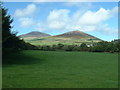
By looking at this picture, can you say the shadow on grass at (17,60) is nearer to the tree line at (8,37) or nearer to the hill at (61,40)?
the tree line at (8,37)

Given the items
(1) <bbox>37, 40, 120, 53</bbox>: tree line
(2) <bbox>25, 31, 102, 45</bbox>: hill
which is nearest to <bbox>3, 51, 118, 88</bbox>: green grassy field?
(1) <bbox>37, 40, 120, 53</bbox>: tree line

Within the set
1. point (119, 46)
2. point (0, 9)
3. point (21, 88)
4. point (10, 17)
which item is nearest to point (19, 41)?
point (10, 17)

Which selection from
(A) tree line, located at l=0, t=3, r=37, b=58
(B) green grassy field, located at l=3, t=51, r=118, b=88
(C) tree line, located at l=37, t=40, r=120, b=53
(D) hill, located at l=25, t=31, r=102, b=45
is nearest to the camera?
(B) green grassy field, located at l=3, t=51, r=118, b=88

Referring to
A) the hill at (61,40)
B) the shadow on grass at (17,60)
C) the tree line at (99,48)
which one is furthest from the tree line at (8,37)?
the hill at (61,40)

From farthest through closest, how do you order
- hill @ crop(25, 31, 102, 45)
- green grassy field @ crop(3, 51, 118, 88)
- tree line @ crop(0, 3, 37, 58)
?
hill @ crop(25, 31, 102, 45) < tree line @ crop(0, 3, 37, 58) < green grassy field @ crop(3, 51, 118, 88)

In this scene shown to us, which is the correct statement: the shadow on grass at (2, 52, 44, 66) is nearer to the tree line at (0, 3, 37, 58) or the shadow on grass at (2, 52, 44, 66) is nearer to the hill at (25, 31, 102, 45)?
the tree line at (0, 3, 37, 58)

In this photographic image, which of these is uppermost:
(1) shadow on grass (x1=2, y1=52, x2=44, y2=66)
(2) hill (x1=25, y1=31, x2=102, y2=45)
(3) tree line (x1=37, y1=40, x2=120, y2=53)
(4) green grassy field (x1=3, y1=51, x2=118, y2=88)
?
(2) hill (x1=25, y1=31, x2=102, y2=45)

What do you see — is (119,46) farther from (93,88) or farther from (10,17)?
(93,88)

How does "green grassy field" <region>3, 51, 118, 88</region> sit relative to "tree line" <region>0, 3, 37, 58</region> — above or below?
below

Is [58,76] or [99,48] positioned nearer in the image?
[58,76]

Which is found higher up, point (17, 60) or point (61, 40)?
point (61, 40)

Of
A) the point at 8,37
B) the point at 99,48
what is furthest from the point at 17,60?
the point at 99,48

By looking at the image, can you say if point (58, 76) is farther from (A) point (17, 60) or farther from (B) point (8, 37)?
(A) point (17, 60)

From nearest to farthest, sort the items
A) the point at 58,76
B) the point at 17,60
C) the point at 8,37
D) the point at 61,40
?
the point at 58,76, the point at 8,37, the point at 17,60, the point at 61,40
